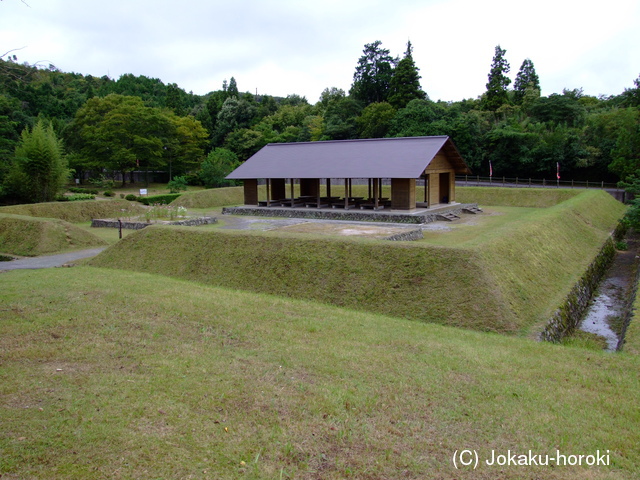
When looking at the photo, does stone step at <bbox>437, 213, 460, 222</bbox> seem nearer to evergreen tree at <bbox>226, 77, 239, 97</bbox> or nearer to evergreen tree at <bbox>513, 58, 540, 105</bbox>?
evergreen tree at <bbox>513, 58, 540, 105</bbox>

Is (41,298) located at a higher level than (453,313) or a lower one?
higher

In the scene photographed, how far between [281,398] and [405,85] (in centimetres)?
5291

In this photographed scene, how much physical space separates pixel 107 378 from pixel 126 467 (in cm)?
193

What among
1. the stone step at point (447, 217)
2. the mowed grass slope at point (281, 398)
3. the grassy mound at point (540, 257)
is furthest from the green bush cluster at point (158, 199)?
the mowed grass slope at point (281, 398)

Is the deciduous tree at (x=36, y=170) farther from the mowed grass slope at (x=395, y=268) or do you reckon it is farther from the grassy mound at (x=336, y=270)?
the grassy mound at (x=336, y=270)

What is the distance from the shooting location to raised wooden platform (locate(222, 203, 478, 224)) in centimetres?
2409

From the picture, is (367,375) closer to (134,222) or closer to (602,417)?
(602,417)

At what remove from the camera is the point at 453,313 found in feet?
34.0

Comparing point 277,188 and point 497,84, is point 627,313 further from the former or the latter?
point 497,84

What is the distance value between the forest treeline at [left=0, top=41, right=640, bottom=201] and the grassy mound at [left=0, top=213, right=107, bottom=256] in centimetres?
1020

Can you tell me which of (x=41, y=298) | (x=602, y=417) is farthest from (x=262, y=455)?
Result: (x=41, y=298)

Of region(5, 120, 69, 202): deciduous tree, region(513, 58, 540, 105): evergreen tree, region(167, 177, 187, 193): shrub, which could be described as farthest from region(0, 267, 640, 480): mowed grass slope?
region(513, 58, 540, 105): evergreen tree

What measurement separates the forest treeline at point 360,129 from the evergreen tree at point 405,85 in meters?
0.12

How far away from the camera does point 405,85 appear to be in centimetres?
5341
